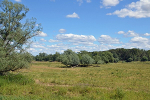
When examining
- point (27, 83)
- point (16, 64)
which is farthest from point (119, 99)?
point (16, 64)

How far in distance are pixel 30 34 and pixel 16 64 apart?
3.35 meters

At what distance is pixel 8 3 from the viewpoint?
45.2 feet

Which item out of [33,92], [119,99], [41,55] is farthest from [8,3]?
[41,55]

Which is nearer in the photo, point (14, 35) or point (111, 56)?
point (14, 35)

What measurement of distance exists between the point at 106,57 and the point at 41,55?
339ft

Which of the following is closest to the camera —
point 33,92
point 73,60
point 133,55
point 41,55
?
point 33,92

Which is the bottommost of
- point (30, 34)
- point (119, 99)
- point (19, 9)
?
point (119, 99)

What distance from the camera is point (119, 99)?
9859 mm

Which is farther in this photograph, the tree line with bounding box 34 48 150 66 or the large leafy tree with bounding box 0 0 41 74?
the tree line with bounding box 34 48 150 66

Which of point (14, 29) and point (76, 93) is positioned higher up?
point (14, 29)

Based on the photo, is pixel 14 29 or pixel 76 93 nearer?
pixel 76 93

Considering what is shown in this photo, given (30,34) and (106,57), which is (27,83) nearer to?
(30,34)

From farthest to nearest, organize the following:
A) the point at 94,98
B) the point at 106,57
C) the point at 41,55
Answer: the point at 41,55 < the point at 106,57 < the point at 94,98

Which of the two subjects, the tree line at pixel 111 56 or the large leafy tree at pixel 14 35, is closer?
the large leafy tree at pixel 14 35
